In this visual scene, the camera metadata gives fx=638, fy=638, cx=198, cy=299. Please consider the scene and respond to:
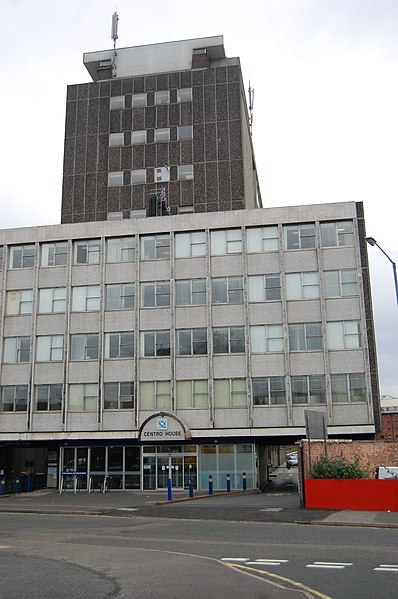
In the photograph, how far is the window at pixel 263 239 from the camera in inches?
1606

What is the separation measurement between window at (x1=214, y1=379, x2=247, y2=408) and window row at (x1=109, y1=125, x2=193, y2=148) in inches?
857

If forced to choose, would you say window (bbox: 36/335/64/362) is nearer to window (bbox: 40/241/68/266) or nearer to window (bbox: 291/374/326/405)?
window (bbox: 40/241/68/266)

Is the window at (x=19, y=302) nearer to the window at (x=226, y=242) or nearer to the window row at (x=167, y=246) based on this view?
the window row at (x=167, y=246)

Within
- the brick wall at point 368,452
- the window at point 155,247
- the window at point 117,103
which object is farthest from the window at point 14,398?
the window at point 117,103

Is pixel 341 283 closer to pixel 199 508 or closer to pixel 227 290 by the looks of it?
pixel 227 290

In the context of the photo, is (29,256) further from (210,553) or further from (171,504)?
(210,553)

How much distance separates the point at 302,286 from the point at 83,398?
1554 cm

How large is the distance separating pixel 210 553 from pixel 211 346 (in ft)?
83.6

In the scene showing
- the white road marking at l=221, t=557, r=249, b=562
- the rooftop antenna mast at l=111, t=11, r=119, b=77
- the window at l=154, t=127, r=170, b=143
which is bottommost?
the white road marking at l=221, t=557, r=249, b=562

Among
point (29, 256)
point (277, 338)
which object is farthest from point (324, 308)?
point (29, 256)

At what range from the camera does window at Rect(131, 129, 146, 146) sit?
5184 cm

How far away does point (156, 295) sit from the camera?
41219 millimetres

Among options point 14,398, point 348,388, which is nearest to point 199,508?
point 348,388

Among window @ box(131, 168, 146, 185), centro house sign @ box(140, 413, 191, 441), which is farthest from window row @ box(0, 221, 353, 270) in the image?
centro house sign @ box(140, 413, 191, 441)
